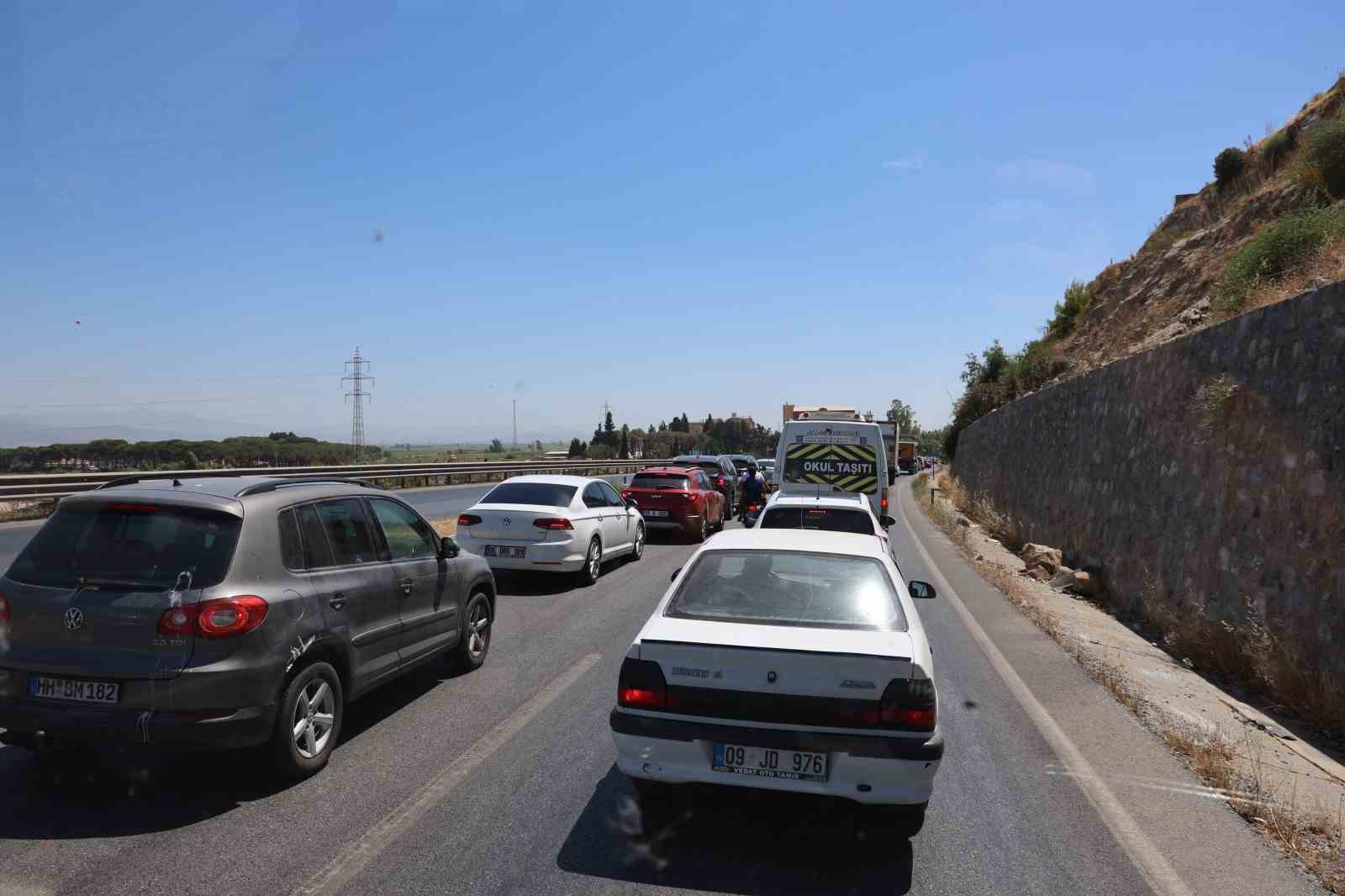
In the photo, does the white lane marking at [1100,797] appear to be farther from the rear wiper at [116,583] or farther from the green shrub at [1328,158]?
the green shrub at [1328,158]

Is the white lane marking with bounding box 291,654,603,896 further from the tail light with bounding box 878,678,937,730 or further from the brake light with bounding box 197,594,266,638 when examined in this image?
the tail light with bounding box 878,678,937,730

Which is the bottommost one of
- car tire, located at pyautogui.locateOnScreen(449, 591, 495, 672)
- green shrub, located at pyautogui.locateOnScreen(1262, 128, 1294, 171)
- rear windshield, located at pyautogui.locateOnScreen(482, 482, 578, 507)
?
car tire, located at pyautogui.locateOnScreen(449, 591, 495, 672)

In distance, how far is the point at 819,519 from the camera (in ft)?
30.3

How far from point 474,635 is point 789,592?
3.73 meters

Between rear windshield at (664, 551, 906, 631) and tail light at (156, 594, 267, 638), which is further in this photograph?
rear windshield at (664, 551, 906, 631)

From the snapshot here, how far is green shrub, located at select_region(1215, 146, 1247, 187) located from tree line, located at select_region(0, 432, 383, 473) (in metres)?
36.2

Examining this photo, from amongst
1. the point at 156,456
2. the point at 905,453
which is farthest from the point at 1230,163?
the point at 156,456

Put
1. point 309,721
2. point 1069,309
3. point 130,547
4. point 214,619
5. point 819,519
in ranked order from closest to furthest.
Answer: point 214,619, point 130,547, point 309,721, point 819,519, point 1069,309

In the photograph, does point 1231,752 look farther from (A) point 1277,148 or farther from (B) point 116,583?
(A) point 1277,148

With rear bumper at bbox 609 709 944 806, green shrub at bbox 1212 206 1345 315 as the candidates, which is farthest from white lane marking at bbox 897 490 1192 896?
green shrub at bbox 1212 206 1345 315

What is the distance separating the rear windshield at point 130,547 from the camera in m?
4.56

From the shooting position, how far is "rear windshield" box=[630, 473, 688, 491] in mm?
18719

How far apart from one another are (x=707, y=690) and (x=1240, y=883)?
2593mm

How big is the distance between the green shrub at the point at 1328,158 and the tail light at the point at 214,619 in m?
21.1
